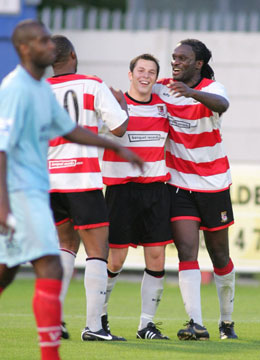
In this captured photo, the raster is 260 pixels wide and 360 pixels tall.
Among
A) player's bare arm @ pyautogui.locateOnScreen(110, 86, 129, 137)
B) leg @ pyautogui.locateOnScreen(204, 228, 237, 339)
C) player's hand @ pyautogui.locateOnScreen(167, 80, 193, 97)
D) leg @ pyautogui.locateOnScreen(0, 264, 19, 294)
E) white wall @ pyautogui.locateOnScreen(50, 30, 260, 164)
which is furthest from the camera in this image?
white wall @ pyautogui.locateOnScreen(50, 30, 260, 164)

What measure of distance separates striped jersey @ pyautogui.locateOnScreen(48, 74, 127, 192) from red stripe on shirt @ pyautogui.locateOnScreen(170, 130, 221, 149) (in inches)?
25.9

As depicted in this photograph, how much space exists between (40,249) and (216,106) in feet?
8.13

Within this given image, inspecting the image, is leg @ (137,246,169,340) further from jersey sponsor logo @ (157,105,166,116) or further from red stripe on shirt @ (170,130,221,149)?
jersey sponsor logo @ (157,105,166,116)

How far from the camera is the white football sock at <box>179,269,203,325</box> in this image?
7.35 m

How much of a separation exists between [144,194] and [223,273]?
0.94 metres

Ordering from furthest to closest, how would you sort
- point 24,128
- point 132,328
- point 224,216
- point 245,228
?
point 245,228 < point 132,328 < point 224,216 < point 24,128

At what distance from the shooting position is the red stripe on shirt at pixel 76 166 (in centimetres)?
699

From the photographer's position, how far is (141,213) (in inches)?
296

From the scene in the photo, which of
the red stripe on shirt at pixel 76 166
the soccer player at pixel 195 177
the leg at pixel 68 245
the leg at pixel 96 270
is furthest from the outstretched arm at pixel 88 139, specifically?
the soccer player at pixel 195 177

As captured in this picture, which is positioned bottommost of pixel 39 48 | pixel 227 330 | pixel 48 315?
pixel 227 330

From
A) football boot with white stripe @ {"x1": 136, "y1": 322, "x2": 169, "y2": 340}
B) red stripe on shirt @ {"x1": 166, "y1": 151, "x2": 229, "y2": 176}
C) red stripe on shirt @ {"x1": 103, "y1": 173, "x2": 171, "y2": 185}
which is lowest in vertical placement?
football boot with white stripe @ {"x1": 136, "y1": 322, "x2": 169, "y2": 340}

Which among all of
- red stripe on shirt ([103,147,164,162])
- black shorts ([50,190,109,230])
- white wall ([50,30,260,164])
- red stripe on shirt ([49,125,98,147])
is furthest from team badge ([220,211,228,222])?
white wall ([50,30,260,164])

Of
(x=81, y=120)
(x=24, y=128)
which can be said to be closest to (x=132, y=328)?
(x=81, y=120)

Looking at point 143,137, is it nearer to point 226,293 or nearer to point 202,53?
point 202,53
